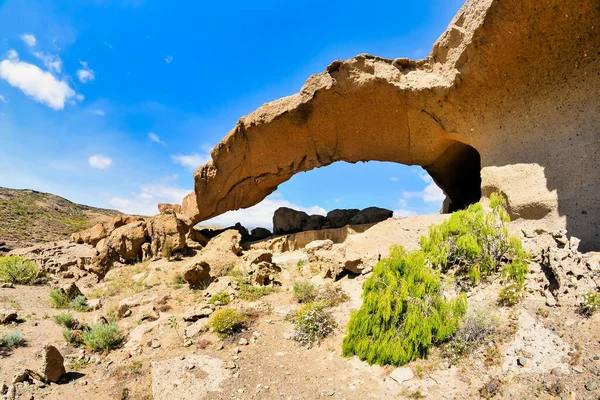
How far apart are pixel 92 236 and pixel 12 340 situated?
10292mm

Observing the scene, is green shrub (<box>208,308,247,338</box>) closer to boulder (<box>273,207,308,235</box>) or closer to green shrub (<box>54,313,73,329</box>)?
green shrub (<box>54,313,73,329</box>)

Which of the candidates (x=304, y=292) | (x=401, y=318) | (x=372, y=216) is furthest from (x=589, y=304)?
(x=372, y=216)

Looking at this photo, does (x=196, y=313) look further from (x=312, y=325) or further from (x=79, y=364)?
(x=312, y=325)

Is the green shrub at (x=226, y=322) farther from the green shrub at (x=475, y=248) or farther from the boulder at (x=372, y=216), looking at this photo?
the boulder at (x=372, y=216)

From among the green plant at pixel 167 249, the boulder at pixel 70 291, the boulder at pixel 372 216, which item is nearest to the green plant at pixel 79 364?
the boulder at pixel 70 291

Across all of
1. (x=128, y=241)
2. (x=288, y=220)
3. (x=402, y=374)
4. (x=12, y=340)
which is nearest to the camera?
(x=402, y=374)

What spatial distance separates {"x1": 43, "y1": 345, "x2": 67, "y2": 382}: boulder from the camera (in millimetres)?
4604

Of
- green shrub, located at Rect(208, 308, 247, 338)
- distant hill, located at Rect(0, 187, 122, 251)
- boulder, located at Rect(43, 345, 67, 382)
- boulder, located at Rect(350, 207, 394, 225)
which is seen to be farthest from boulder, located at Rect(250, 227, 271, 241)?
boulder, located at Rect(43, 345, 67, 382)

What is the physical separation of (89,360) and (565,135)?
9.69 meters

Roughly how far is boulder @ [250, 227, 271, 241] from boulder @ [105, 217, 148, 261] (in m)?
5.70

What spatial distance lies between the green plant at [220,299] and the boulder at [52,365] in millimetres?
2575

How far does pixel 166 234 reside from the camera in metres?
14.2

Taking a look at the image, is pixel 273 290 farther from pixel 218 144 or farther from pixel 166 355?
pixel 218 144

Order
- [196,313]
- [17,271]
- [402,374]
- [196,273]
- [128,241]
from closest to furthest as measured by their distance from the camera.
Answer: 1. [402,374]
2. [196,313]
3. [196,273]
4. [17,271]
5. [128,241]
